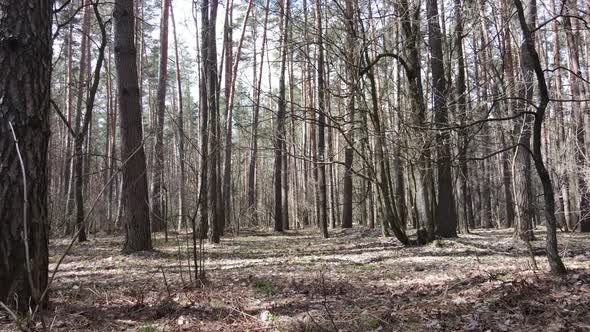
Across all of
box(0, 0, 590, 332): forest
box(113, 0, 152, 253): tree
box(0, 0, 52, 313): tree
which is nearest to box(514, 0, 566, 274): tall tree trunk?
box(0, 0, 590, 332): forest

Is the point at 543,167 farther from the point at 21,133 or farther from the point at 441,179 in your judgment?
the point at 441,179

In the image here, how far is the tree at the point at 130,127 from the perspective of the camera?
8.38 m

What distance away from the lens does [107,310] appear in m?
4.18

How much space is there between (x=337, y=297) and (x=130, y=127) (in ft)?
18.5

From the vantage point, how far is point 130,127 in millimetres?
8469

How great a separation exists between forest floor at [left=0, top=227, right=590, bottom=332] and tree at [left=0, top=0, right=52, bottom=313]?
0.40 metres

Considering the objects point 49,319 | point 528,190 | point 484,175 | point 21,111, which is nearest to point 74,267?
point 49,319

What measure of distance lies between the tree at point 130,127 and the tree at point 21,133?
15.7 ft

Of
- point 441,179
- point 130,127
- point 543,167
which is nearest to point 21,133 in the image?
point 543,167

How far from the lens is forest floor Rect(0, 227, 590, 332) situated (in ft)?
11.9

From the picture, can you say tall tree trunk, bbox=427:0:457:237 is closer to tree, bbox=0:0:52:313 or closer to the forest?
the forest

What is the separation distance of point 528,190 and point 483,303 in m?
6.09

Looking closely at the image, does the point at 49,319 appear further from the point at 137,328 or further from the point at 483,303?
the point at 483,303

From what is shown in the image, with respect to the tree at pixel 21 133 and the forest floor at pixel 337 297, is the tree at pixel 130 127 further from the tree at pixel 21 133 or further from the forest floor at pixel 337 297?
the tree at pixel 21 133
